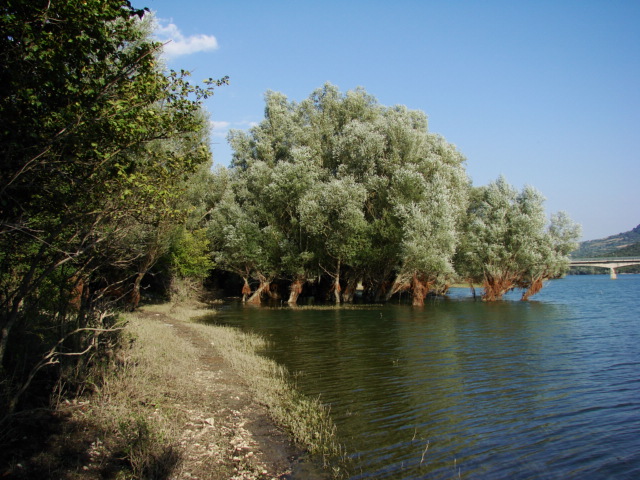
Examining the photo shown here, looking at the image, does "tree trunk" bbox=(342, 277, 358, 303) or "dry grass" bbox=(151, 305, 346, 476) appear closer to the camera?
"dry grass" bbox=(151, 305, 346, 476)

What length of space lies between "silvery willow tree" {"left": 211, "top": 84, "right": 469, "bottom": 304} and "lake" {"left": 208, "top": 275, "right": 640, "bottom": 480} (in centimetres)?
1464

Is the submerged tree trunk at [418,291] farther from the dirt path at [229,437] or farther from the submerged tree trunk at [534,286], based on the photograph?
the dirt path at [229,437]

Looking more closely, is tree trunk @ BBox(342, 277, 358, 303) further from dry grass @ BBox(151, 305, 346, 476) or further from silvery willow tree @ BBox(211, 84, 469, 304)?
dry grass @ BBox(151, 305, 346, 476)

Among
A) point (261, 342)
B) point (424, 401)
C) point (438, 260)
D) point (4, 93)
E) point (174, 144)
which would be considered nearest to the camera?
point (4, 93)

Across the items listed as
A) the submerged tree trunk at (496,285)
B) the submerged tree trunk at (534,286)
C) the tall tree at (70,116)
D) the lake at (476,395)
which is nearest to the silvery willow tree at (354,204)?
the submerged tree trunk at (496,285)

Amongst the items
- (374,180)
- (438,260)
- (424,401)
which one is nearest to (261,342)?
(424,401)

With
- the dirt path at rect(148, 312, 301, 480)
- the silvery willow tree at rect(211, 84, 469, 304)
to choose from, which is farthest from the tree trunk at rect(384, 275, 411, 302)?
the dirt path at rect(148, 312, 301, 480)

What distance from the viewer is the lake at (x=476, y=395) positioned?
9.16m

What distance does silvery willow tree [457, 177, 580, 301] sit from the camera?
47.3 m

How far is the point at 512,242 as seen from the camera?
47688 mm

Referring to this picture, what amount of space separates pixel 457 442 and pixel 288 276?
43.8 meters

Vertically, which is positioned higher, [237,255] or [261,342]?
[237,255]

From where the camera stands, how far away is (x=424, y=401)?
13.1 metres

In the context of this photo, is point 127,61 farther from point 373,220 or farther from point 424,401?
point 373,220
